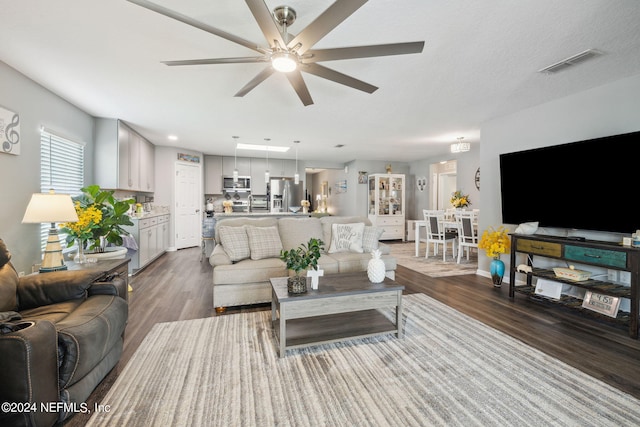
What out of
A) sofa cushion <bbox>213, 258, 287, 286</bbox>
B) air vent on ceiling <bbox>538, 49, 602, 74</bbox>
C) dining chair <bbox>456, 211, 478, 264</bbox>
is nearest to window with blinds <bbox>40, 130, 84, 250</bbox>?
sofa cushion <bbox>213, 258, 287, 286</bbox>

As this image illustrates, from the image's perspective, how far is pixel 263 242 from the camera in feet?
10.9

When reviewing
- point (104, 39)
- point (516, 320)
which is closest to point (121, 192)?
point (104, 39)

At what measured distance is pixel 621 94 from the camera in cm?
284

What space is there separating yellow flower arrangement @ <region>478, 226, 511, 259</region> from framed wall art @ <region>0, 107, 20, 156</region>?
5.75 meters

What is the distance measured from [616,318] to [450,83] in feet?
9.39

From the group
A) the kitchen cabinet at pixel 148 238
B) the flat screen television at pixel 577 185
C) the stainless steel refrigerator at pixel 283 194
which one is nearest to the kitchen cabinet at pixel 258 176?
the stainless steel refrigerator at pixel 283 194

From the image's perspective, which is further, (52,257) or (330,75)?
(52,257)

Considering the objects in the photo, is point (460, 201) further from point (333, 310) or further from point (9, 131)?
point (9, 131)

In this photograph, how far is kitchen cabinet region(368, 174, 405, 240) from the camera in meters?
8.12

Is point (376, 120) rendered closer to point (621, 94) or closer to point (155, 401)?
point (621, 94)

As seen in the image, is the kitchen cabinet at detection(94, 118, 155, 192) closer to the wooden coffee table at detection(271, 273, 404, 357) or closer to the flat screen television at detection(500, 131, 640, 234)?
Result: the wooden coffee table at detection(271, 273, 404, 357)

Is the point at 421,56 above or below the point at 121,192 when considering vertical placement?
above

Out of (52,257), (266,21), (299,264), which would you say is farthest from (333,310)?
(52,257)

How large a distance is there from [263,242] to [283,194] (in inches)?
194
